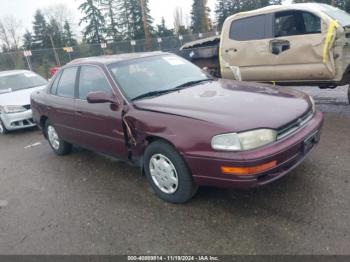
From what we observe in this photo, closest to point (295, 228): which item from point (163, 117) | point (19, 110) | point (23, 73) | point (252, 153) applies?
point (252, 153)

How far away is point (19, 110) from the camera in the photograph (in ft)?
26.1

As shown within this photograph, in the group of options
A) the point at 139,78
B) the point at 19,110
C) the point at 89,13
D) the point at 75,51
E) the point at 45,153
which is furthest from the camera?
the point at 89,13

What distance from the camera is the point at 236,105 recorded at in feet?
11.0

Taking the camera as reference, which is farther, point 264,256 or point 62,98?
point 62,98

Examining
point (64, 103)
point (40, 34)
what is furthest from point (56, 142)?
point (40, 34)

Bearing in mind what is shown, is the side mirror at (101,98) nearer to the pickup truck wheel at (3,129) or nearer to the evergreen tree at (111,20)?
the pickup truck wheel at (3,129)

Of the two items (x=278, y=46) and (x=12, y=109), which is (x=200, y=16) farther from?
(x=278, y=46)

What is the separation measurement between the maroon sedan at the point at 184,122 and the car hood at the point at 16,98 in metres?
3.53

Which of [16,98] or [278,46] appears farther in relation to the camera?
[16,98]

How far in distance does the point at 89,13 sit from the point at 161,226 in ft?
155

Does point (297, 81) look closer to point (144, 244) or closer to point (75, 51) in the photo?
point (144, 244)

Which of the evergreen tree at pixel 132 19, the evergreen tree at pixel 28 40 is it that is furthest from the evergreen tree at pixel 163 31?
the evergreen tree at pixel 28 40

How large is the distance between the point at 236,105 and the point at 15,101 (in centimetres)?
655

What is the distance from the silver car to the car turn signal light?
6.40 meters
